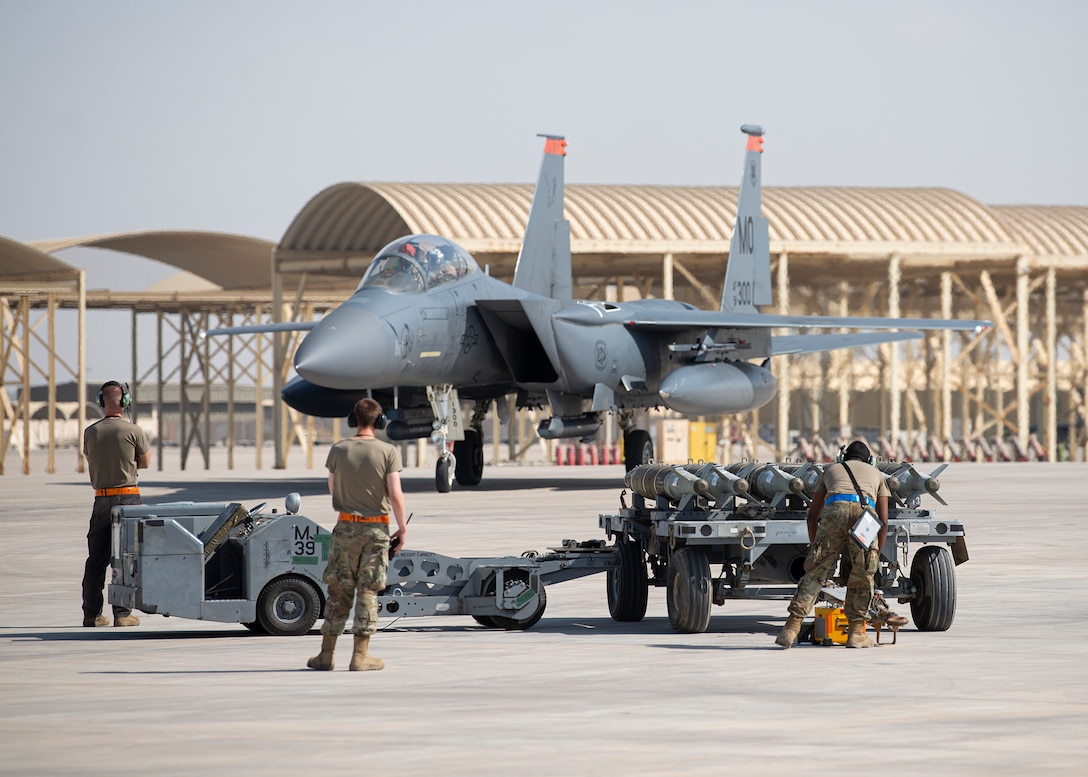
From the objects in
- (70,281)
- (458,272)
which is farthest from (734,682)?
(70,281)

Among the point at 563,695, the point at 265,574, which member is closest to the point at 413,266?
the point at 265,574

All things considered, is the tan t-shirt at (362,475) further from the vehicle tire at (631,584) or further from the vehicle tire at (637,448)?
the vehicle tire at (637,448)

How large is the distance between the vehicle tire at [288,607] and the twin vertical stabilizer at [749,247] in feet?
70.7

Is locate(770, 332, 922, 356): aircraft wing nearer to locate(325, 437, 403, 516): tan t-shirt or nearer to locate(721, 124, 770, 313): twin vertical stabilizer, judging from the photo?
locate(721, 124, 770, 313): twin vertical stabilizer

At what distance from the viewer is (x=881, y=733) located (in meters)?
6.50

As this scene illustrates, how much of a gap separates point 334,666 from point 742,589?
2.79m

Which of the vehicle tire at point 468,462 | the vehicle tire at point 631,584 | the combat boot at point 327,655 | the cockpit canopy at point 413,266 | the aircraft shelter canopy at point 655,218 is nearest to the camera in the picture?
the combat boot at point 327,655

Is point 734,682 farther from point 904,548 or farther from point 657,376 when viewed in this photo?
point 657,376

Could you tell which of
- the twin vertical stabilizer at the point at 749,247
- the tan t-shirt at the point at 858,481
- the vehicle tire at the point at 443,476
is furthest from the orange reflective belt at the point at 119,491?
the twin vertical stabilizer at the point at 749,247

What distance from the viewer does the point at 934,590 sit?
33.1ft

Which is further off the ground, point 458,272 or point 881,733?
point 458,272

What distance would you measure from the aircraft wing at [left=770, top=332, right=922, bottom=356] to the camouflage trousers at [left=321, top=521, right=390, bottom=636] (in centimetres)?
2207

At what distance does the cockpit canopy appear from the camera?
76.6 ft

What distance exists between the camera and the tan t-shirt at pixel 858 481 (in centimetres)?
953
